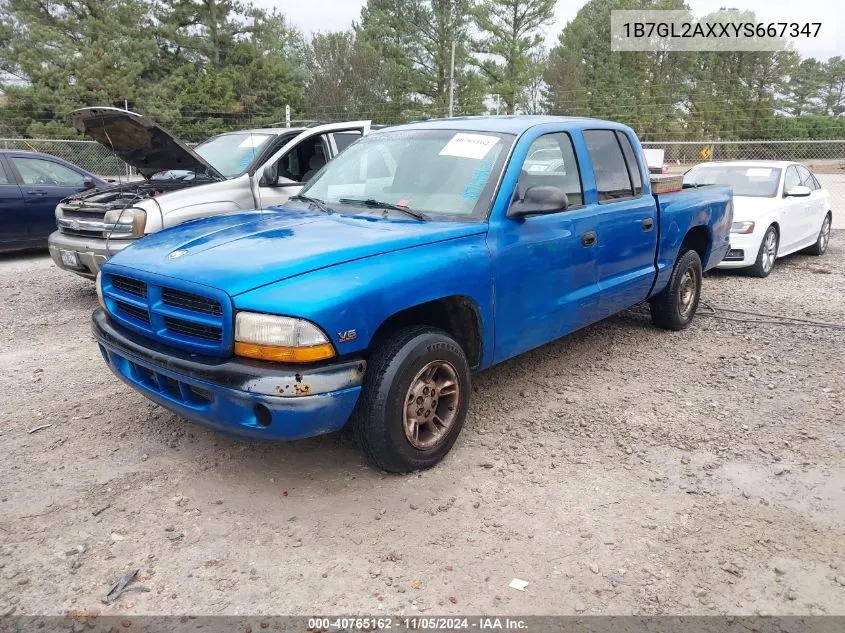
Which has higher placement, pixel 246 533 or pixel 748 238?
pixel 748 238

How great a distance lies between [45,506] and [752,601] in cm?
314

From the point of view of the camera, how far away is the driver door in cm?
679

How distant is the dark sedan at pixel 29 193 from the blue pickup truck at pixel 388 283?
6.48 metres

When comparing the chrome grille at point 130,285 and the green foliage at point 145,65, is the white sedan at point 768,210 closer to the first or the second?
the chrome grille at point 130,285

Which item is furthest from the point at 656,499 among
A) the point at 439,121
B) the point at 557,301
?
the point at 439,121

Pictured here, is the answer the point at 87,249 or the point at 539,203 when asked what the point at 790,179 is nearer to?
the point at 539,203

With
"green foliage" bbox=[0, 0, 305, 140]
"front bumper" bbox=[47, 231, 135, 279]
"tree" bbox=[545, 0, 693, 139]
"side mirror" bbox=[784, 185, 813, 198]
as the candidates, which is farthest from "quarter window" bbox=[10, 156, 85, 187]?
"tree" bbox=[545, 0, 693, 139]

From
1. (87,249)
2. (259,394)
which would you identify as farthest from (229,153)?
(259,394)

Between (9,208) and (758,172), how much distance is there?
10365 mm

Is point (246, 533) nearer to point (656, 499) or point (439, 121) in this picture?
point (656, 499)

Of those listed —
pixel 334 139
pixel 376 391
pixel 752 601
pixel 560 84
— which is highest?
pixel 560 84

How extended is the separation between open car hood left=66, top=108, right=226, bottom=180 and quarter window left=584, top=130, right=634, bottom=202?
12.5ft

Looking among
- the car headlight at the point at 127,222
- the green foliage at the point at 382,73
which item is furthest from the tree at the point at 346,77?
the car headlight at the point at 127,222

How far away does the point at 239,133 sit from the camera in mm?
7891
